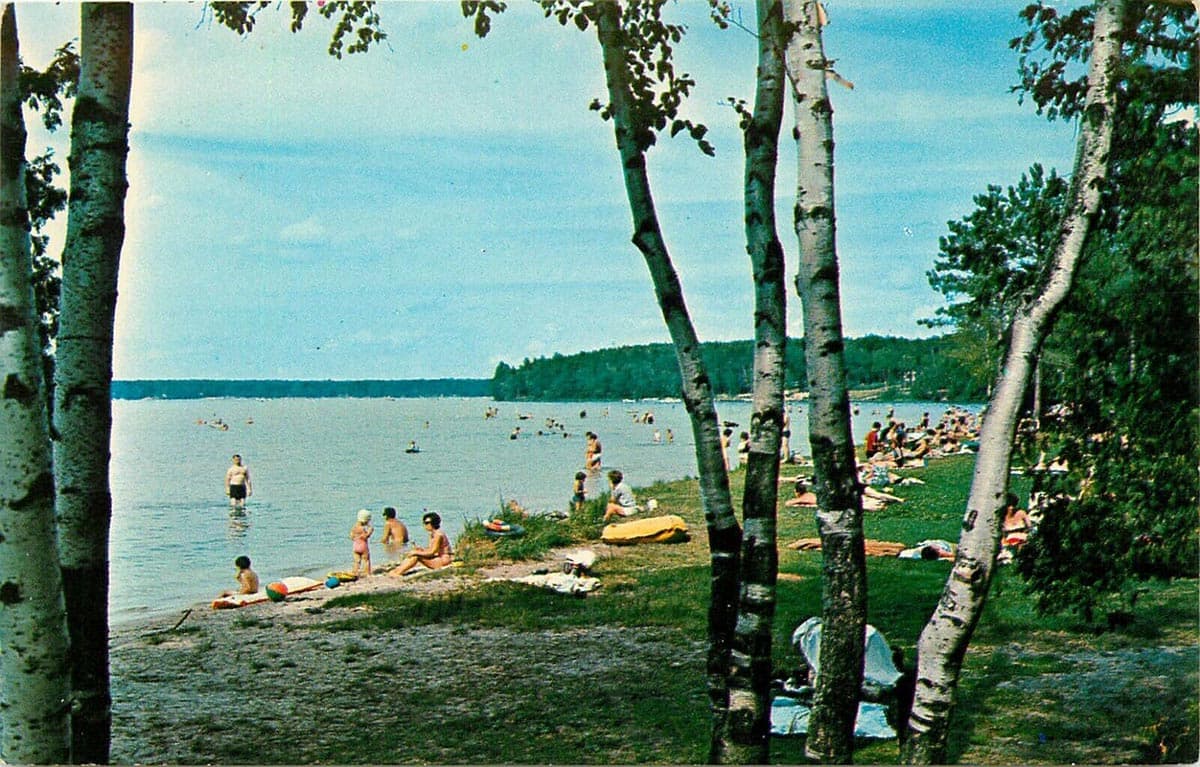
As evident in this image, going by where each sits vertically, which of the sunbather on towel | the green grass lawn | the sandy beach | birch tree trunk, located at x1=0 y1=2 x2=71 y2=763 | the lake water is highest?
birch tree trunk, located at x1=0 y1=2 x2=71 y2=763

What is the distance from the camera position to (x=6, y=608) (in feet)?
13.3

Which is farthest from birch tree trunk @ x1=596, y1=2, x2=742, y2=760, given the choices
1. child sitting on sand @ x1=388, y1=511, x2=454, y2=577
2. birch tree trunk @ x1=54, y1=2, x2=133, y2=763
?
child sitting on sand @ x1=388, y1=511, x2=454, y2=577

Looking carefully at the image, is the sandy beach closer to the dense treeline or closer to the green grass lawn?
the green grass lawn

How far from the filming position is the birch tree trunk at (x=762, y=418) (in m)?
5.51

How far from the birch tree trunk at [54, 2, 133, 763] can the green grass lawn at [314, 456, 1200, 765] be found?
2792 millimetres

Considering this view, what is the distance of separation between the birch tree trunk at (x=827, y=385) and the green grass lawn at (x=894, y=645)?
1.00m

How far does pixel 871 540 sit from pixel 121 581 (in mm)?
11702

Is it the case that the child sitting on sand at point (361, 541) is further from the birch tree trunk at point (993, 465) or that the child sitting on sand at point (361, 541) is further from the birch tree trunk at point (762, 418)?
the birch tree trunk at point (993, 465)

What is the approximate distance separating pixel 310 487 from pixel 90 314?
33803 millimetres

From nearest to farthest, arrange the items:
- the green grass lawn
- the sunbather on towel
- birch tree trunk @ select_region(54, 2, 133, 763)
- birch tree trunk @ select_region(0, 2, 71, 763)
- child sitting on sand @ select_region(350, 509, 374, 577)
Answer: birch tree trunk @ select_region(0, 2, 71, 763) → birch tree trunk @ select_region(54, 2, 133, 763) → the green grass lawn → child sitting on sand @ select_region(350, 509, 374, 577) → the sunbather on towel

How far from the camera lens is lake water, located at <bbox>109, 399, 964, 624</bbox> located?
19.2m

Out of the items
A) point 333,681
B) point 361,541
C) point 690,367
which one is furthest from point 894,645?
point 361,541

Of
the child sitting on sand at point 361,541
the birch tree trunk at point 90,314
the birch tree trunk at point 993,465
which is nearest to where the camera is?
the birch tree trunk at point 90,314

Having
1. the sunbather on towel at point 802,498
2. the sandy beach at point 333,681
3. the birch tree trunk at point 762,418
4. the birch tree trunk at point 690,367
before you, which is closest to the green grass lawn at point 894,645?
the sandy beach at point 333,681
